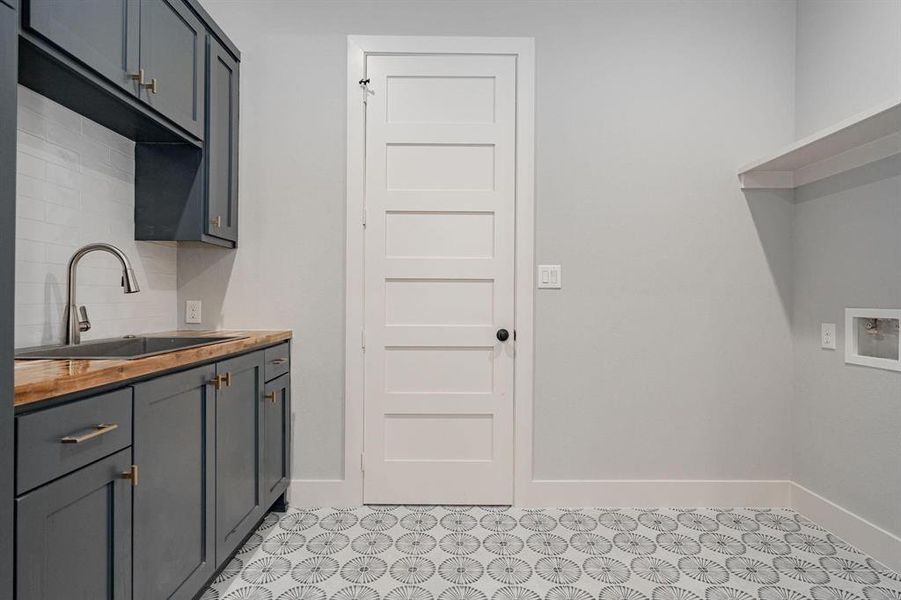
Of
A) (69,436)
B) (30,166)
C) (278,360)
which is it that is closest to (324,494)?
(278,360)

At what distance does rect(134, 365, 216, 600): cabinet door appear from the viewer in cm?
138

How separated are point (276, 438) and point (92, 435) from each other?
4.27ft

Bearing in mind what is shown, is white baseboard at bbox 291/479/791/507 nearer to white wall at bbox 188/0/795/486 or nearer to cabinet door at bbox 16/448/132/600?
white wall at bbox 188/0/795/486

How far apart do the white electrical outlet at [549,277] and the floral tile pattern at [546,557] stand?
3.68 ft

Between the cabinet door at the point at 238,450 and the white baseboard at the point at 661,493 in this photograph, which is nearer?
the cabinet door at the point at 238,450

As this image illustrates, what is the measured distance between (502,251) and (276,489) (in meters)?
1.56

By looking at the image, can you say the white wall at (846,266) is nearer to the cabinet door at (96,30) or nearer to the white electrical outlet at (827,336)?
the white electrical outlet at (827,336)

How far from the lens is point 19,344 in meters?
1.68

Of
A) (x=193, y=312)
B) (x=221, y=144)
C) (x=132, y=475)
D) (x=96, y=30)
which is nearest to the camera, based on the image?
(x=132, y=475)

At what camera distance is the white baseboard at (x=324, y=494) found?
2621 mm

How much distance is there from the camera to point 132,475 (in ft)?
4.33

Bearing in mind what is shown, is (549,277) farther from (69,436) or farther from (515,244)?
(69,436)

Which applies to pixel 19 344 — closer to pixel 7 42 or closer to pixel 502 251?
pixel 7 42

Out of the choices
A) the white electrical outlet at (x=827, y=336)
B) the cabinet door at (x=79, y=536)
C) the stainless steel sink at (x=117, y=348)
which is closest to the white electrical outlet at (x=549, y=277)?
the white electrical outlet at (x=827, y=336)
